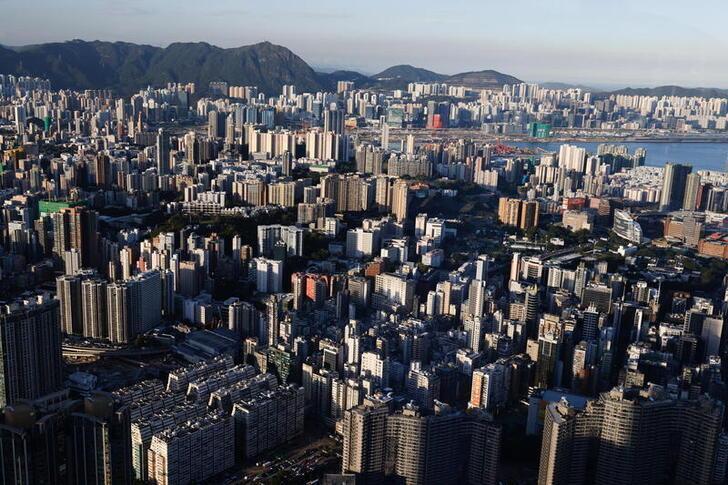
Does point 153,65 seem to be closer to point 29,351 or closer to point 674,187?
point 674,187

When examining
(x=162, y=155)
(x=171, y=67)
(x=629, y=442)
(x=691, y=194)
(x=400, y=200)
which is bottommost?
(x=629, y=442)

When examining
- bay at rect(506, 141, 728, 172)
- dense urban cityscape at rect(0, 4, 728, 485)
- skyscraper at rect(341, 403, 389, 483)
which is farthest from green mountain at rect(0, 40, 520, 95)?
skyscraper at rect(341, 403, 389, 483)

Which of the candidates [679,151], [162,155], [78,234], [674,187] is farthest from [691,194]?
[78,234]

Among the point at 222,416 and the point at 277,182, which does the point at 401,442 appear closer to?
the point at 222,416

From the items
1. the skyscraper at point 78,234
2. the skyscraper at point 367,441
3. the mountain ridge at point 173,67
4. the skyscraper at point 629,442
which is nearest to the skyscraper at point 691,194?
the skyscraper at point 629,442

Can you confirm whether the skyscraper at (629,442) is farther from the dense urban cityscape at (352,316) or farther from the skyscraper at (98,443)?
the skyscraper at (98,443)
